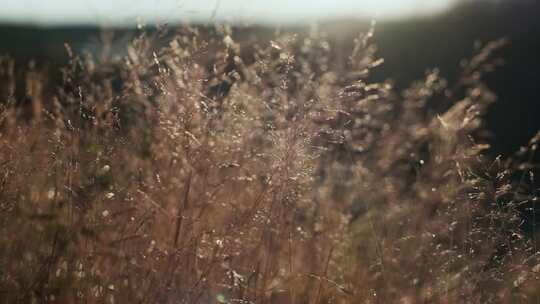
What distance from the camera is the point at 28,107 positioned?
4016mm

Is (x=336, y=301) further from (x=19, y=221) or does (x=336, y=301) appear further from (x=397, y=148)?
(x=397, y=148)

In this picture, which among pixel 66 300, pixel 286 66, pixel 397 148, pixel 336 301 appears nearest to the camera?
pixel 66 300

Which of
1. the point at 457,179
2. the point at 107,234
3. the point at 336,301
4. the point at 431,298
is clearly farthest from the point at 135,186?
Answer: the point at 457,179

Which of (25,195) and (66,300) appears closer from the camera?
(66,300)

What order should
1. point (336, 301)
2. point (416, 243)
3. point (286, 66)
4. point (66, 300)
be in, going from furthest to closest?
point (416, 243), point (336, 301), point (286, 66), point (66, 300)

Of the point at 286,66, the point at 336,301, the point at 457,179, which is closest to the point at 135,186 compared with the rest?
the point at 286,66

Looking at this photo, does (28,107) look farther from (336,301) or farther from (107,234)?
(336,301)

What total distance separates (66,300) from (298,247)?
1028mm

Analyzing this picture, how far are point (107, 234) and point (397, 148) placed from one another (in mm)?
1880

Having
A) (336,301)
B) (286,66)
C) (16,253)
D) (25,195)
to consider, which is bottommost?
(336,301)

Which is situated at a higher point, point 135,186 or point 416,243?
point 135,186

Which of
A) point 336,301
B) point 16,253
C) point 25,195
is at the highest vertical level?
point 25,195

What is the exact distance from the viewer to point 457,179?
312 centimetres

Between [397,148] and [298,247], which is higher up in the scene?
[397,148]
